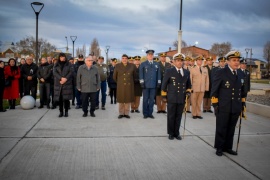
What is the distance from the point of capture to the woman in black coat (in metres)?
9.10

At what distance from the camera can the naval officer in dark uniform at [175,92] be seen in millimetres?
6621

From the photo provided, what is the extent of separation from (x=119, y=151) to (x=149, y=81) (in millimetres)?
4195

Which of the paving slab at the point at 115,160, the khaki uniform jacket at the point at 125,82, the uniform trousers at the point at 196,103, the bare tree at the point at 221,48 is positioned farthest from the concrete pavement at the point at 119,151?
the bare tree at the point at 221,48

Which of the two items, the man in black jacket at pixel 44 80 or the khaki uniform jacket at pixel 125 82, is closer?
the khaki uniform jacket at pixel 125 82

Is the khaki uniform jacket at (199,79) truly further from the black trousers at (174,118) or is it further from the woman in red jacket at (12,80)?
the woman in red jacket at (12,80)

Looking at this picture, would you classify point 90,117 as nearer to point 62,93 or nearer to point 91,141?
point 62,93

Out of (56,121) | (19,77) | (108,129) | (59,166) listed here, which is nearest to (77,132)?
(108,129)

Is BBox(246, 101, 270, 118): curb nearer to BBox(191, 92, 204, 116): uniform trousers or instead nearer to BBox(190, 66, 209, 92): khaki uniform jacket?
BBox(190, 66, 209, 92): khaki uniform jacket

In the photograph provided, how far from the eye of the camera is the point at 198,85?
371 inches

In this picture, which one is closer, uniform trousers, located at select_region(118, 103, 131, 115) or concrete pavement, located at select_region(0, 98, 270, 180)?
concrete pavement, located at select_region(0, 98, 270, 180)

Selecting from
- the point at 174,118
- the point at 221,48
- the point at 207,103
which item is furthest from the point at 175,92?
the point at 221,48

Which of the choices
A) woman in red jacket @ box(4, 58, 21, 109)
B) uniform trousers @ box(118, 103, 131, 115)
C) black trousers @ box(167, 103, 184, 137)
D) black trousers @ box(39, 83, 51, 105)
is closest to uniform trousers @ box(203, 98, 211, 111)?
uniform trousers @ box(118, 103, 131, 115)

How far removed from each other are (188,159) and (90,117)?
488 centimetres

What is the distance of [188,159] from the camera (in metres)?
5.04
